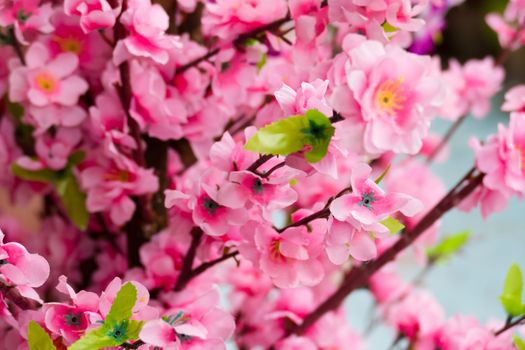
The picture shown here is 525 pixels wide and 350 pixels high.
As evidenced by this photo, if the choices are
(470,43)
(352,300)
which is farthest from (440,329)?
(470,43)

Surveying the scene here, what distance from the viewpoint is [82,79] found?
441 millimetres

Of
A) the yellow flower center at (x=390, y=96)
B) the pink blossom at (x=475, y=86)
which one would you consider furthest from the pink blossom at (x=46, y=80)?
the pink blossom at (x=475, y=86)

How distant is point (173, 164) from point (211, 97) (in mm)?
59

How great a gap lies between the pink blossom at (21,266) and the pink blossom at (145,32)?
0.12 m

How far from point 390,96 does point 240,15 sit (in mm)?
141

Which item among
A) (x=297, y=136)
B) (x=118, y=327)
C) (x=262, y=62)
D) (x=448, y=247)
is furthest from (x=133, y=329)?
(x=448, y=247)

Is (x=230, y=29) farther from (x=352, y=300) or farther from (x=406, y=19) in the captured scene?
(x=352, y=300)

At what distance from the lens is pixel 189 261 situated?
42 cm

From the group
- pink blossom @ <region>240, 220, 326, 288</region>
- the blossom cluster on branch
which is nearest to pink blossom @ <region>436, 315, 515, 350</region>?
the blossom cluster on branch

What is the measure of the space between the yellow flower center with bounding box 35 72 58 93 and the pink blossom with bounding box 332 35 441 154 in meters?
0.21

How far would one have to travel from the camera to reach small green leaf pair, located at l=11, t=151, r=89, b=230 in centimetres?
47

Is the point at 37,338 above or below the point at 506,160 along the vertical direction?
below

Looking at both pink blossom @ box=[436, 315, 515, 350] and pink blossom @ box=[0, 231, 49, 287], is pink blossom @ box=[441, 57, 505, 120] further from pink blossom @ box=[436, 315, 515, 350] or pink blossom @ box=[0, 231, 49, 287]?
pink blossom @ box=[0, 231, 49, 287]

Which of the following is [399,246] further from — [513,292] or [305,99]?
[305,99]
